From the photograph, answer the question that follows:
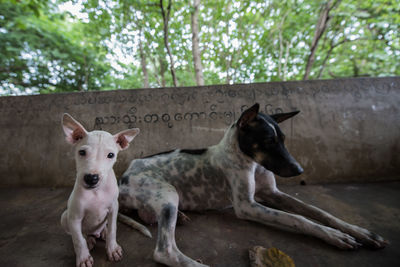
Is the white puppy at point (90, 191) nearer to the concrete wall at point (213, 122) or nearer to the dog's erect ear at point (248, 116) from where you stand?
the dog's erect ear at point (248, 116)

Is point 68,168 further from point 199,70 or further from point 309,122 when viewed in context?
point 199,70

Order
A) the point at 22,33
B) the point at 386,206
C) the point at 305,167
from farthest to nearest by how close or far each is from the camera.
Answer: the point at 22,33 → the point at 305,167 → the point at 386,206

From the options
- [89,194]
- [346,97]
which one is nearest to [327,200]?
[346,97]

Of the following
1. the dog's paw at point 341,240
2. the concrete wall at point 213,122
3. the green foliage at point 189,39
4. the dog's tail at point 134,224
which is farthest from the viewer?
the green foliage at point 189,39

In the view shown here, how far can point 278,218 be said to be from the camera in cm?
174

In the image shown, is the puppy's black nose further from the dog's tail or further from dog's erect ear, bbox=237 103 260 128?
dog's erect ear, bbox=237 103 260 128

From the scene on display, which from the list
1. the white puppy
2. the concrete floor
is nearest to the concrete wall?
the concrete floor

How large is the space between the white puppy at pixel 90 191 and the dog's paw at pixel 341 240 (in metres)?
1.85

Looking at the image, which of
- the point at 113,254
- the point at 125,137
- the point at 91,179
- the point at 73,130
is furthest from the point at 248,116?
the point at 113,254

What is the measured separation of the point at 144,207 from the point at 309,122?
341cm

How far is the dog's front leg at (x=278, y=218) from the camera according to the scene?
5.08ft

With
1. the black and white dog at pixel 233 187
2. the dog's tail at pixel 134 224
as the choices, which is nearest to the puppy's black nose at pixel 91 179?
the black and white dog at pixel 233 187

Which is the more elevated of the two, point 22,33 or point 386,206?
point 22,33

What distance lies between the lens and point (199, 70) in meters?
7.47
